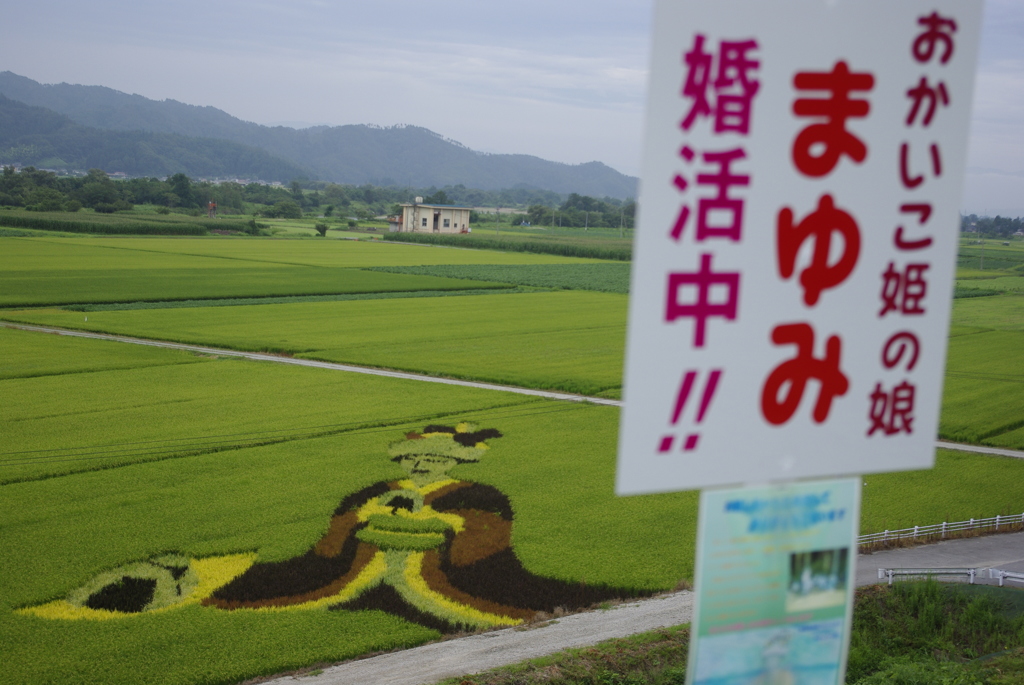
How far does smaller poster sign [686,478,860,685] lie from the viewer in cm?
A: 294

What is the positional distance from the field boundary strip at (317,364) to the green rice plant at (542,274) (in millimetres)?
31585

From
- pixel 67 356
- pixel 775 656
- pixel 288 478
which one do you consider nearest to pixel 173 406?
pixel 288 478

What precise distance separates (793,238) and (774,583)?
1145 mm

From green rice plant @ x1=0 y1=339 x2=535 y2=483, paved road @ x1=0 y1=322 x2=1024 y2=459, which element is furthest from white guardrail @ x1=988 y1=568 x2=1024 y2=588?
green rice plant @ x1=0 y1=339 x2=535 y2=483

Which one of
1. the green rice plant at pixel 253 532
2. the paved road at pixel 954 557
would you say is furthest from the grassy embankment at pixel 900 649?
the green rice plant at pixel 253 532

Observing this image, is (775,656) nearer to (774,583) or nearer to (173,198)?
(774,583)

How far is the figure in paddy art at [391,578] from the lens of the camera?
39.8 feet

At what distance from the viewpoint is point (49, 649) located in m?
10.5

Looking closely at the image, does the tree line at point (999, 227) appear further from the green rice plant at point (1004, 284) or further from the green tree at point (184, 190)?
the green tree at point (184, 190)

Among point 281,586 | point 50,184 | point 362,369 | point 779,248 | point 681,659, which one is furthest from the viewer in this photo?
point 50,184

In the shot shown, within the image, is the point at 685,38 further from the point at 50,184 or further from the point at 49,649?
the point at 50,184

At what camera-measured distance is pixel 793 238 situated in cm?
286

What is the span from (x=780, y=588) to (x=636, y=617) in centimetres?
927

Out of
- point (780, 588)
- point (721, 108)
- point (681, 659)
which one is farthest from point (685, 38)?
point (681, 659)
